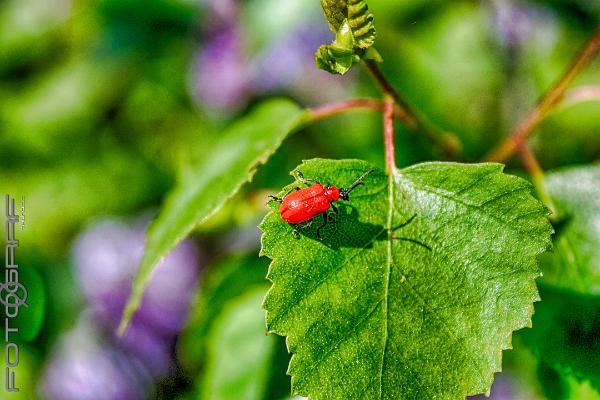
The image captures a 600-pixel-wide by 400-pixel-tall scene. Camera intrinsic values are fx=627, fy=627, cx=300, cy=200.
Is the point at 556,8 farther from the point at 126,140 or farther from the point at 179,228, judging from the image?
the point at 179,228

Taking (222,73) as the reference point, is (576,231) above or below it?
below

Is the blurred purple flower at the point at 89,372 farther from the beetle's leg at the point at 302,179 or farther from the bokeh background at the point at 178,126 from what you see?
the beetle's leg at the point at 302,179

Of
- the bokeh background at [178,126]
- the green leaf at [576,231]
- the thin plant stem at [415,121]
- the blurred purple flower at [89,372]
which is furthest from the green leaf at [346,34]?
the blurred purple flower at [89,372]

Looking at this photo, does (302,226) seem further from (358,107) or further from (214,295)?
(214,295)

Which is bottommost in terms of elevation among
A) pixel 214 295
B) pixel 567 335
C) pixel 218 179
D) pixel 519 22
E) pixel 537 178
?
pixel 567 335

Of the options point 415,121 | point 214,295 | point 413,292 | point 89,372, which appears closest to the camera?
point 413,292

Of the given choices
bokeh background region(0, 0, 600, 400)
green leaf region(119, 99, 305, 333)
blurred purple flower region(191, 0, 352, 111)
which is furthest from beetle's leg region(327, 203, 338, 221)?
blurred purple flower region(191, 0, 352, 111)

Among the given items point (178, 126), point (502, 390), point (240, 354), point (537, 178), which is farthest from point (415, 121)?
point (178, 126)
